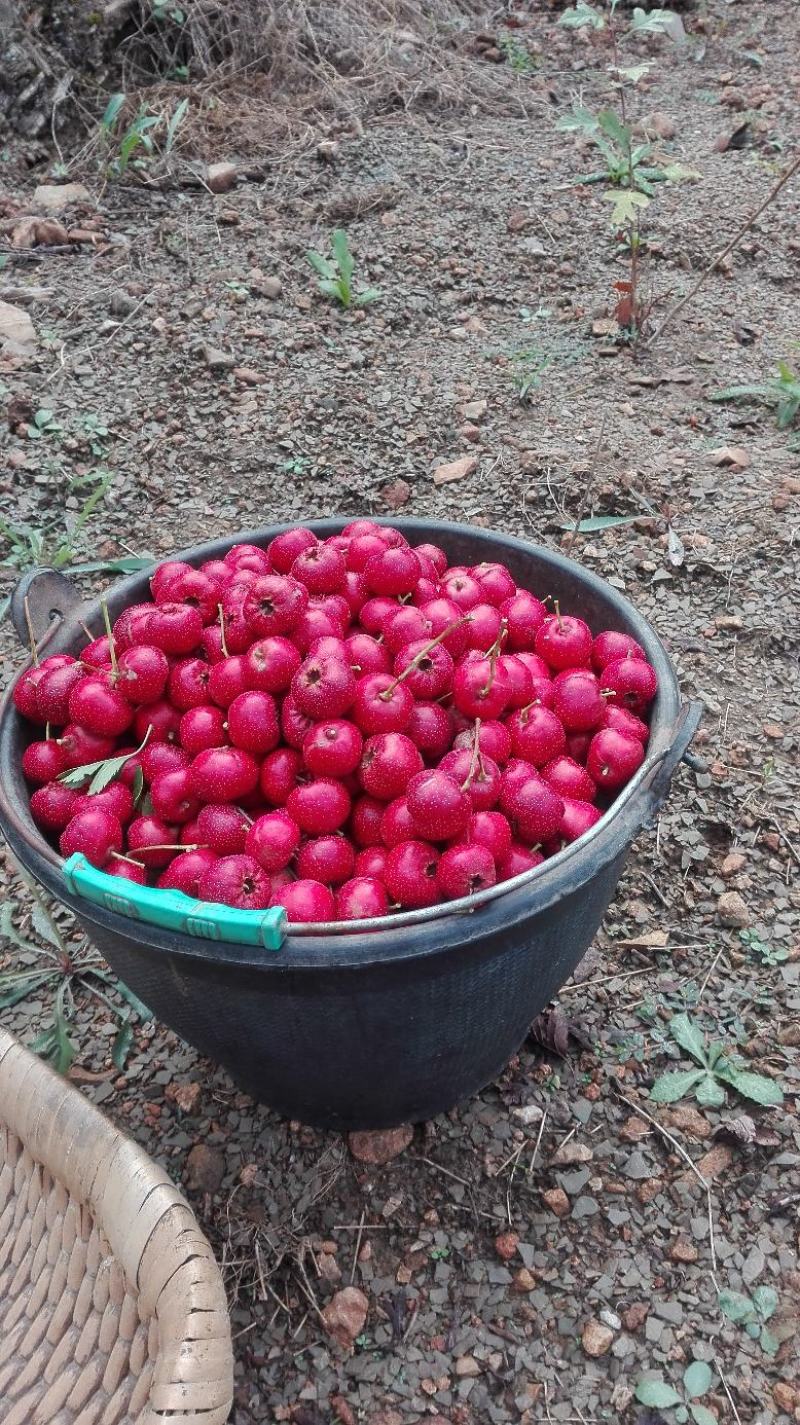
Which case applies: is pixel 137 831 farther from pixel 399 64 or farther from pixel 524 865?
pixel 399 64

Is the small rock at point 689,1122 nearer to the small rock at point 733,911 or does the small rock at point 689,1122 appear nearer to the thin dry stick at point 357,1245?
the small rock at point 733,911

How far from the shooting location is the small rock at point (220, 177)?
5.20 meters

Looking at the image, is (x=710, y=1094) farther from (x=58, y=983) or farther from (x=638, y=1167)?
(x=58, y=983)

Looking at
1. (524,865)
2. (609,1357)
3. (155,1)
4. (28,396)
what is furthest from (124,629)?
(155,1)

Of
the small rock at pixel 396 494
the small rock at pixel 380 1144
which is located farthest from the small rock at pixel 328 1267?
the small rock at pixel 396 494

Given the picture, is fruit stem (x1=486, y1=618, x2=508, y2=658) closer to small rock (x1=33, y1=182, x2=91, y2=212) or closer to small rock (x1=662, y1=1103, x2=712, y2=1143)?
small rock (x1=662, y1=1103, x2=712, y2=1143)

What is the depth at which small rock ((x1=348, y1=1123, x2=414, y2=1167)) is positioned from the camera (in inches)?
80.5

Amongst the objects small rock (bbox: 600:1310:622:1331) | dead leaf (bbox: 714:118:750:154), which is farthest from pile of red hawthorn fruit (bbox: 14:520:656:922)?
dead leaf (bbox: 714:118:750:154)

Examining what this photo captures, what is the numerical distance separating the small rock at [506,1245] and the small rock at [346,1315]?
0.86ft

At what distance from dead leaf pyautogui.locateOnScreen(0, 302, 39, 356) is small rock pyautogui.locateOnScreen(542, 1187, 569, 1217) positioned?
12.5 ft

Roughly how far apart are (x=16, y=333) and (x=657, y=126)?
12.5ft

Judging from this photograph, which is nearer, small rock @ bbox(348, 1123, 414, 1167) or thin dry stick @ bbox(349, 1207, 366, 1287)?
thin dry stick @ bbox(349, 1207, 366, 1287)

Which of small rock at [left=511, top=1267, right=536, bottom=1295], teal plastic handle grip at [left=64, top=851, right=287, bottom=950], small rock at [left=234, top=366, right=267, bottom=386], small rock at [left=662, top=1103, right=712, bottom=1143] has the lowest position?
small rock at [left=662, top=1103, right=712, bottom=1143]

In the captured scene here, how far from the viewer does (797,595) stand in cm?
323
